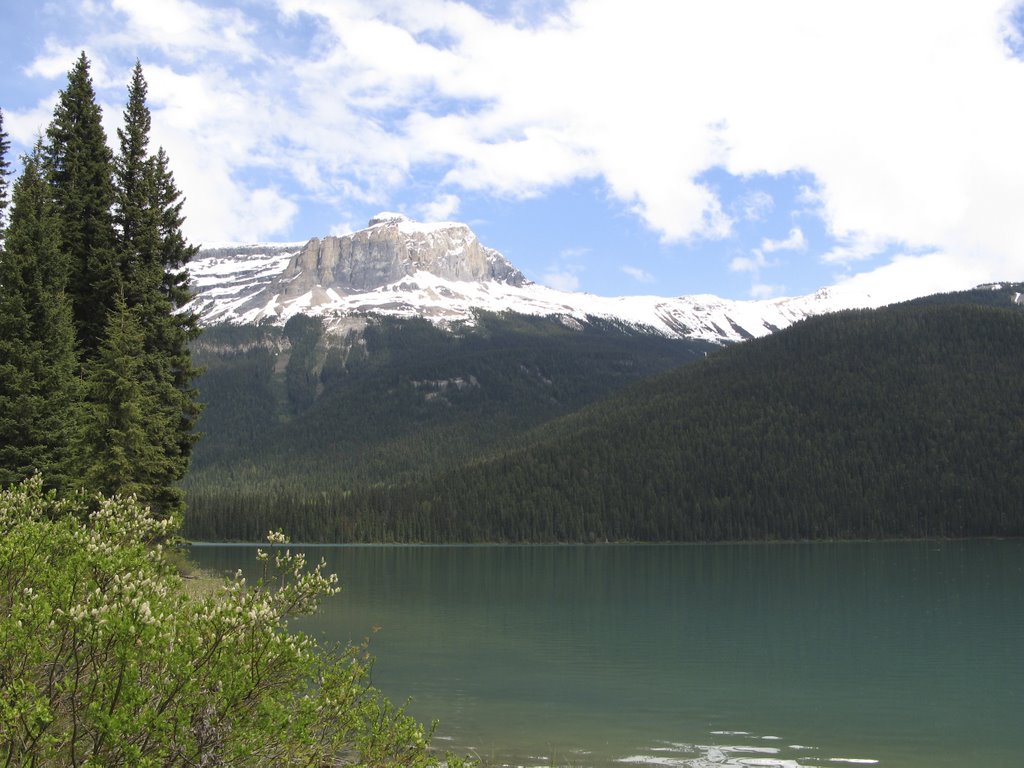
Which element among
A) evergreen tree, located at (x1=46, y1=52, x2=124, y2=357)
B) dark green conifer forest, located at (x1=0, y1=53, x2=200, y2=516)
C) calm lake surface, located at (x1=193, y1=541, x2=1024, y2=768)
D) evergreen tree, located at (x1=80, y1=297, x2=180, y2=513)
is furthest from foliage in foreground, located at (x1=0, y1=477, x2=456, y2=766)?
evergreen tree, located at (x1=46, y1=52, x2=124, y2=357)

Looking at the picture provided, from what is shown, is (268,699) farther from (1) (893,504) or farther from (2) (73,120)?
(1) (893,504)

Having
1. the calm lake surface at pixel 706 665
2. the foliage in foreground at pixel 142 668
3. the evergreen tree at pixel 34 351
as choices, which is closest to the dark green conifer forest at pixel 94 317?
the evergreen tree at pixel 34 351

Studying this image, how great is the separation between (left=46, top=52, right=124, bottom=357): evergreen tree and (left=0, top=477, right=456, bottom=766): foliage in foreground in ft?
104

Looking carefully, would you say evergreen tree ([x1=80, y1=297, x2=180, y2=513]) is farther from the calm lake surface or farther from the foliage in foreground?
the foliage in foreground

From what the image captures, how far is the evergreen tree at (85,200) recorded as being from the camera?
39.2 m

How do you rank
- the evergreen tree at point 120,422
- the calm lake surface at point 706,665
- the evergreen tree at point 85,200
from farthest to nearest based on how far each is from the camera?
the evergreen tree at point 85,200
the evergreen tree at point 120,422
the calm lake surface at point 706,665

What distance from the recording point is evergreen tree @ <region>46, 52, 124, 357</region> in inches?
1543

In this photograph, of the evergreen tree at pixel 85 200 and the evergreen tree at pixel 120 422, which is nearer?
the evergreen tree at pixel 120 422

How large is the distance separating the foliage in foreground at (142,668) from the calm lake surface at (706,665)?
1359cm

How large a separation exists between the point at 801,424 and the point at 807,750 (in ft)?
602

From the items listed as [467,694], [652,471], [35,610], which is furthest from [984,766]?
[652,471]

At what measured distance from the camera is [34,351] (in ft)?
102

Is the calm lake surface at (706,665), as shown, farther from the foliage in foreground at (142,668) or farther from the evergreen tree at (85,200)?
the evergreen tree at (85,200)

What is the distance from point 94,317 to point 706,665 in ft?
97.7
